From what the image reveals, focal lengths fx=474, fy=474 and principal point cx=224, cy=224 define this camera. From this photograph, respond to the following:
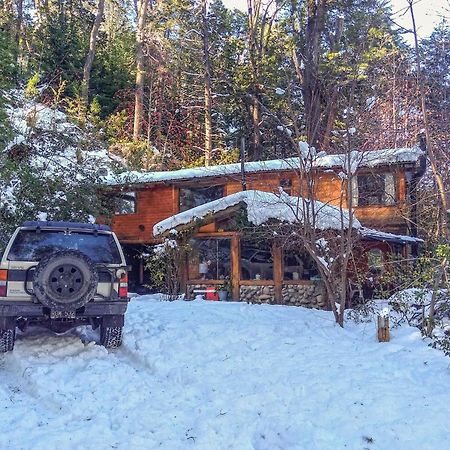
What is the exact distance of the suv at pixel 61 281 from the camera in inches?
242

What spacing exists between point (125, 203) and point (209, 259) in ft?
23.5

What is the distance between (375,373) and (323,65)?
17.5 m

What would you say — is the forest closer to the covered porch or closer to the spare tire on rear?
the covered porch

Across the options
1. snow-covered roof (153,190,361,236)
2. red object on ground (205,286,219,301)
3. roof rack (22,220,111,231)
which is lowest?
red object on ground (205,286,219,301)

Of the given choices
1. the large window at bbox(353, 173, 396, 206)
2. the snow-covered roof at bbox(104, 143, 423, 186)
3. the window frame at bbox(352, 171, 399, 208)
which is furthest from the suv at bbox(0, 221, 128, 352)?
the large window at bbox(353, 173, 396, 206)

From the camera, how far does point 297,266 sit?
44.5ft

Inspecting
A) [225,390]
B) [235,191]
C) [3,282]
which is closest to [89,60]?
[235,191]

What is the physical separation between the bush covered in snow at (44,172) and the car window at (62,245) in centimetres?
668

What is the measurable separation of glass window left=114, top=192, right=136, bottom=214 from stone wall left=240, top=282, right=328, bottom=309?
8.41 metres

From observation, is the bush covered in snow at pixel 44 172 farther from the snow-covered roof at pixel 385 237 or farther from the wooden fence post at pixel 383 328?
the wooden fence post at pixel 383 328

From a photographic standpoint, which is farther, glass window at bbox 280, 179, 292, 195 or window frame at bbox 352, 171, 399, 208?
glass window at bbox 280, 179, 292, 195

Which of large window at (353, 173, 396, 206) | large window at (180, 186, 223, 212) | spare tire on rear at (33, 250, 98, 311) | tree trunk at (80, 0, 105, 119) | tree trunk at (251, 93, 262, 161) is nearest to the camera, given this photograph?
spare tire on rear at (33, 250, 98, 311)

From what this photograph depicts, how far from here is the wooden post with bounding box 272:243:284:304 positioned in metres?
13.3

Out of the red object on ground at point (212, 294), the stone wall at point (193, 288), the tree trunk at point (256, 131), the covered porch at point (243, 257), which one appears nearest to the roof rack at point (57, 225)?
the covered porch at point (243, 257)
